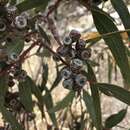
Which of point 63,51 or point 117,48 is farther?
point 117,48

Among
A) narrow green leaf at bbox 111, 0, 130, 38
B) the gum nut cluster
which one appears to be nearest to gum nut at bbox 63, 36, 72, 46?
the gum nut cluster

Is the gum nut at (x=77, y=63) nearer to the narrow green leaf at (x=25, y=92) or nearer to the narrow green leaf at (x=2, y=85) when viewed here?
the narrow green leaf at (x=2, y=85)

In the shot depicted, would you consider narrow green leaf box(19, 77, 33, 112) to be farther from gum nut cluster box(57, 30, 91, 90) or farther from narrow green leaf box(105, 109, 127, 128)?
gum nut cluster box(57, 30, 91, 90)

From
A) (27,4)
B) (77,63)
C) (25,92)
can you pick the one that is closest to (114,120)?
(25,92)

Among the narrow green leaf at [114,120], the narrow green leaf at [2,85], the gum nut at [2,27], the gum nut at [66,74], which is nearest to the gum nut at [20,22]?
the gum nut at [2,27]

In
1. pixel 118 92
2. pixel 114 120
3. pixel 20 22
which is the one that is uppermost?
pixel 20 22

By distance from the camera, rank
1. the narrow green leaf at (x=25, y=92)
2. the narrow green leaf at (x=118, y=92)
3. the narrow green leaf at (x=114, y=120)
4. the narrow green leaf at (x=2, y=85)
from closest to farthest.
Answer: the narrow green leaf at (x=118, y=92) < the narrow green leaf at (x=2, y=85) < the narrow green leaf at (x=25, y=92) < the narrow green leaf at (x=114, y=120)

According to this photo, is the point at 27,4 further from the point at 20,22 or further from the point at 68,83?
the point at 68,83
